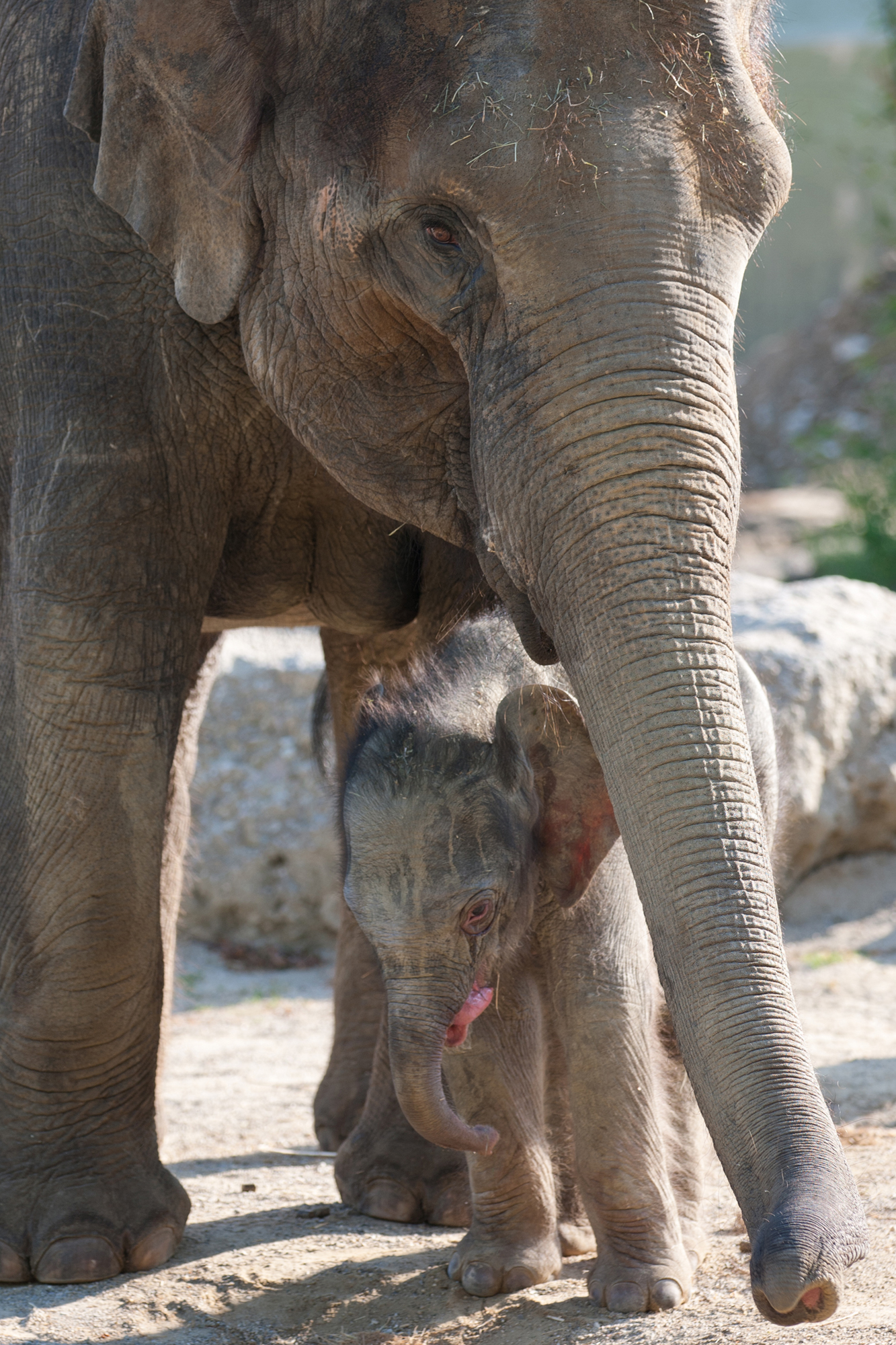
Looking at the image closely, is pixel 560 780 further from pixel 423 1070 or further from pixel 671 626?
pixel 671 626

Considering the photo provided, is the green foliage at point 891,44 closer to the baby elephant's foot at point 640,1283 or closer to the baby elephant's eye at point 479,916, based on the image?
the baby elephant's eye at point 479,916

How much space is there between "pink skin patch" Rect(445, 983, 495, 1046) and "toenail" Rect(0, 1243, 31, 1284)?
3.53ft

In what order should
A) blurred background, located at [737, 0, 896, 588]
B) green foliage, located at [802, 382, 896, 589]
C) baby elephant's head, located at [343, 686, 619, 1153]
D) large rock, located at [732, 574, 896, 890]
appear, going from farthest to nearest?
blurred background, located at [737, 0, 896, 588], green foliage, located at [802, 382, 896, 589], large rock, located at [732, 574, 896, 890], baby elephant's head, located at [343, 686, 619, 1153]

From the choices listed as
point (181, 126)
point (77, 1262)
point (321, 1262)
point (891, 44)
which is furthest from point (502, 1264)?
point (891, 44)

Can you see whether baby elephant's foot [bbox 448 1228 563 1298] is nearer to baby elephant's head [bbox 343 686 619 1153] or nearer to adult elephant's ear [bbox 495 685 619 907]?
baby elephant's head [bbox 343 686 619 1153]

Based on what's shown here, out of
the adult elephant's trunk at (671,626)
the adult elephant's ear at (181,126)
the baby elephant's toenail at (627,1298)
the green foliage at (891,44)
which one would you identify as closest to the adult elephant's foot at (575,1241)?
the baby elephant's toenail at (627,1298)

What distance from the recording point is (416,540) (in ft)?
14.0

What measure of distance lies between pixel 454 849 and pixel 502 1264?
879 mm

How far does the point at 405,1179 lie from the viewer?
13.8 feet

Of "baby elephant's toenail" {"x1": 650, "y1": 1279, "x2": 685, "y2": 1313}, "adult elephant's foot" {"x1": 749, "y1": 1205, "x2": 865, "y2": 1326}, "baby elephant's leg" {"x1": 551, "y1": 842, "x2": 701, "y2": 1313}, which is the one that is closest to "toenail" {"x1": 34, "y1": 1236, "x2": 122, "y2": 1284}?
"baby elephant's leg" {"x1": 551, "y1": 842, "x2": 701, "y2": 1313}

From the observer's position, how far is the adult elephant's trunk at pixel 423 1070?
305 cm

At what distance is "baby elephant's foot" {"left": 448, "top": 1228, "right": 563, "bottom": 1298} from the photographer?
3.43 metres

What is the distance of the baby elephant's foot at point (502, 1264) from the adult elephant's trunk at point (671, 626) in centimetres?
115

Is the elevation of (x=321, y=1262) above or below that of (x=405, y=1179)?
below
